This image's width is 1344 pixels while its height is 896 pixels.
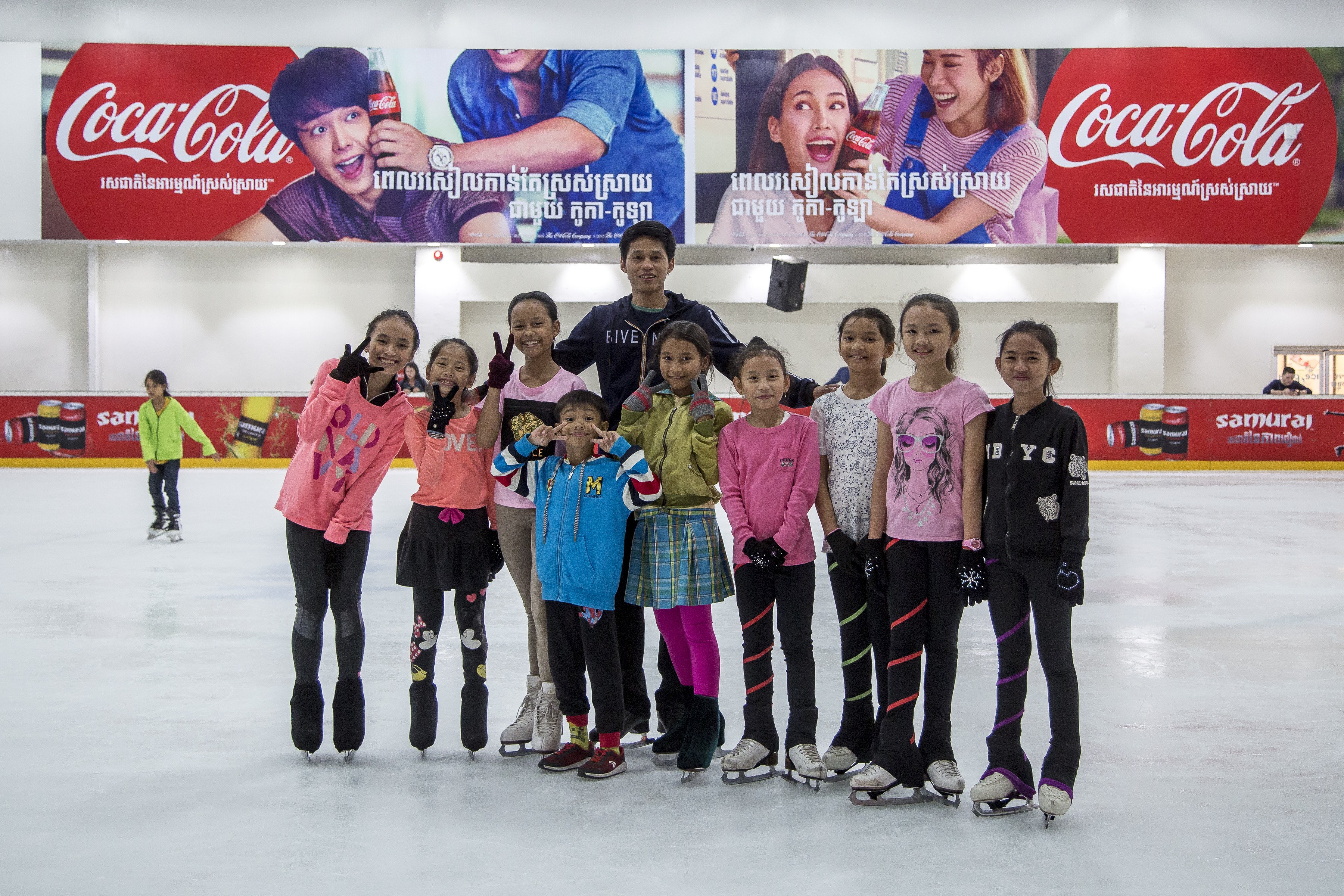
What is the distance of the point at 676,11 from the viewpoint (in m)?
18.5

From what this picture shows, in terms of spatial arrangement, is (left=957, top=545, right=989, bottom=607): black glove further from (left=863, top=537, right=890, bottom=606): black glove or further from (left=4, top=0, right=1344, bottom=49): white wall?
(left=4, top=0, right=1344, bottom=49): white wall

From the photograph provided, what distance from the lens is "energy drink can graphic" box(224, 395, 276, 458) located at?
596 inches

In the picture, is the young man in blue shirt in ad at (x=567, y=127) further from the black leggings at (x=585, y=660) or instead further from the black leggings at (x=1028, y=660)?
the black leggings at (x=1028, y=660)

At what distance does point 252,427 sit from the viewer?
49.9ft

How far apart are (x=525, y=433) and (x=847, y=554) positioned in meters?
1.03

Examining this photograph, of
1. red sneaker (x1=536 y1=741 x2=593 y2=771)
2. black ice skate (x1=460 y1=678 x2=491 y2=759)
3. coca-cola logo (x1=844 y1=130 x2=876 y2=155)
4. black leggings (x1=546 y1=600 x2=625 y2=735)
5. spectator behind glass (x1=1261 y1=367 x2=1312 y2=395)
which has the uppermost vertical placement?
coca-cola logo (x1=844 y1=130 x2=876 y2=155)

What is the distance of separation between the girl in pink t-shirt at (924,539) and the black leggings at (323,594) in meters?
1.52

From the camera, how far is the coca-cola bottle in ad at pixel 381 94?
17.5 m

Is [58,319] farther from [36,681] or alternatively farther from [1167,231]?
[1167,231]

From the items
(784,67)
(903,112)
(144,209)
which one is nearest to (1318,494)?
(903,112)

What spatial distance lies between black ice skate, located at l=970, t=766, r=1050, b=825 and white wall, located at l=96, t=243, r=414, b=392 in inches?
683

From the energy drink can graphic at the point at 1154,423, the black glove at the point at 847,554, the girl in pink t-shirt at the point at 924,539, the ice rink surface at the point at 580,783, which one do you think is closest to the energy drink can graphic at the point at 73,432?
the ice rink surface at the point at 580,783

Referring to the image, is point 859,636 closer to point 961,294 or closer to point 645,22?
point 961,294

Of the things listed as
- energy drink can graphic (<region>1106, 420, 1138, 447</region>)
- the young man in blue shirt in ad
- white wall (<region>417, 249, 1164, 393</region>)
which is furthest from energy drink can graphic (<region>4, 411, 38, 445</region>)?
energy drink can graphic (<region>1106, 420, 1138, 447</region>)
